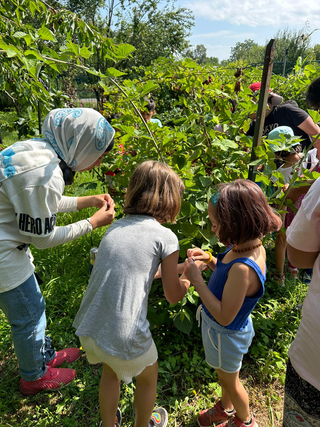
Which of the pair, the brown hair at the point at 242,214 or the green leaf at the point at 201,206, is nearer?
the brown hair at the point at 242,214

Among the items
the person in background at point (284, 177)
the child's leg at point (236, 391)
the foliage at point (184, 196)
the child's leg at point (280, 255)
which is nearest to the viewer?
the child's leg at point (236, 391)

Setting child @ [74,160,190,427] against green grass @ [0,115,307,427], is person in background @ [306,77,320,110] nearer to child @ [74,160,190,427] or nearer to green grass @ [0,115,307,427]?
child @ [74,160,190,427]

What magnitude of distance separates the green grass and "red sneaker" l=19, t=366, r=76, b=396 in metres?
0.04

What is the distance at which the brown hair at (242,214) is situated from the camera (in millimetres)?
1200

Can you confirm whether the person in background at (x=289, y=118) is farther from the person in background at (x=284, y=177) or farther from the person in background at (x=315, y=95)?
the person in background at (x=315, y=95)

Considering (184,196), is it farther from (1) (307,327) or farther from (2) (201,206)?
(1) (307,327)

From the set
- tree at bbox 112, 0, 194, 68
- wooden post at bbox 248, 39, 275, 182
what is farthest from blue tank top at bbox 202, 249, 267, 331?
tree at bbox 112, 0, 194, 68

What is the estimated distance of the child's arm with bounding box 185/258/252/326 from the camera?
1.18m

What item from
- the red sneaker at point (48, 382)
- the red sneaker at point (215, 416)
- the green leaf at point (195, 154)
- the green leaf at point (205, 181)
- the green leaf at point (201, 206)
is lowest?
the red sneaker at point (48, 382)

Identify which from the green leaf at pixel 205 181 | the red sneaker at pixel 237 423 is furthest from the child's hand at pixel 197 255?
the red sneaker at pixel 237 423

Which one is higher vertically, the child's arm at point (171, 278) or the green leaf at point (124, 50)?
the green leaf at point (124, 50)

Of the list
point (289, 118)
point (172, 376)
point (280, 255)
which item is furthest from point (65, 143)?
point (289, 118)

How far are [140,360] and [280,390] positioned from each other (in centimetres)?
109

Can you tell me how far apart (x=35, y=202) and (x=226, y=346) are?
3.36 feet
